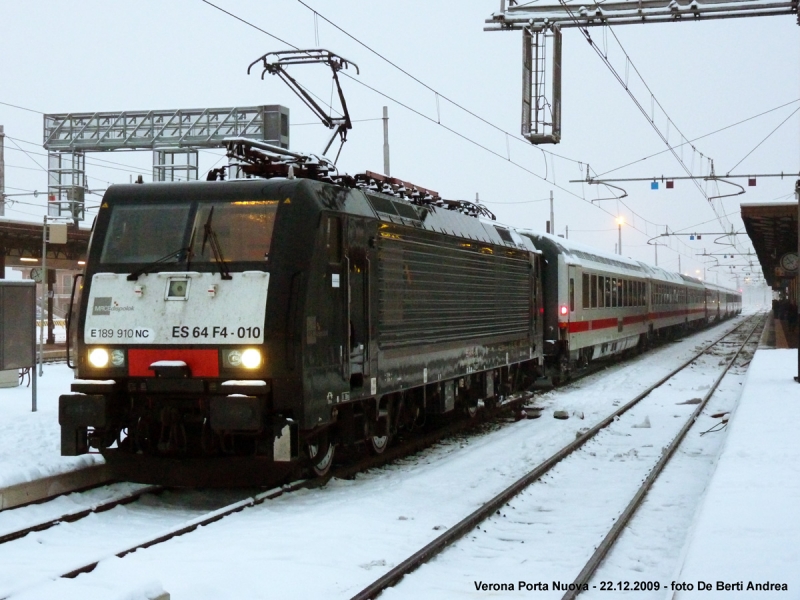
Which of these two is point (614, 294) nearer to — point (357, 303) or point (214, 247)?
point (357, 303)

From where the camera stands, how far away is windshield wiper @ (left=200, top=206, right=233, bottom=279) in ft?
28.2

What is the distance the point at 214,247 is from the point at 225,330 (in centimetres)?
82

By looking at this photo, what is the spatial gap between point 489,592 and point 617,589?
0.87 meters

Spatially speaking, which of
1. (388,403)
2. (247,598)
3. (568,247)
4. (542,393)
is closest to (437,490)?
(388,403)

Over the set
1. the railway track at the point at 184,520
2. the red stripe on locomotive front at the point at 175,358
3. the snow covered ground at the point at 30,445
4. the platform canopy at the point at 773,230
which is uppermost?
the platform canopy at the point at 773,230

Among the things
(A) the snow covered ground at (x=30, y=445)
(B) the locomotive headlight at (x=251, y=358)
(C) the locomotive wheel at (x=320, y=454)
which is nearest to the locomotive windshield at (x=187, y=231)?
(B) the locomotive headlight at (x=251, y=358)

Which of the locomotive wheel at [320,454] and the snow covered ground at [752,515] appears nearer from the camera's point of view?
the snow covered ground at [752,515]

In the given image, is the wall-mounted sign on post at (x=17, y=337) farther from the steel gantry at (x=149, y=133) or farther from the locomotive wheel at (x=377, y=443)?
the steel gantry at (x=149, y=133)

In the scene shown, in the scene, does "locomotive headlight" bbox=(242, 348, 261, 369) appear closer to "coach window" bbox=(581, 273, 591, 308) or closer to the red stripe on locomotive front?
the red stripe on locomotive front

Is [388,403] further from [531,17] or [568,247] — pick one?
[568,247]

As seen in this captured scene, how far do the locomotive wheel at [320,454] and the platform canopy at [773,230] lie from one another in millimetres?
18391

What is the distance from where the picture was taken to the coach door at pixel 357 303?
366 inches

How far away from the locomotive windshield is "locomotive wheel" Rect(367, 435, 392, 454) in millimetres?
3047

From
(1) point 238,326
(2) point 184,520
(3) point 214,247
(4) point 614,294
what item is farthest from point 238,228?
(4) point 614,294
